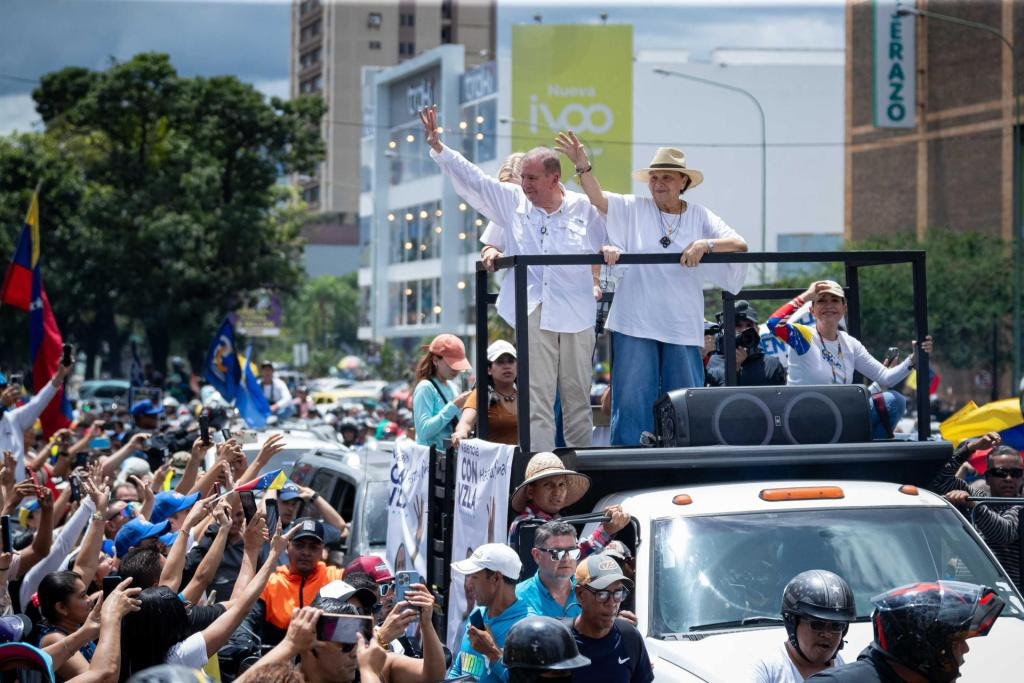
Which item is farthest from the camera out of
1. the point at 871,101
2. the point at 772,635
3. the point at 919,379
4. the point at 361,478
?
the point at 871,101

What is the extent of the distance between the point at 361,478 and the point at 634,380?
15.3 ft

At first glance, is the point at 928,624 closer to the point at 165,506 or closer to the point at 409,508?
the point at 165,506

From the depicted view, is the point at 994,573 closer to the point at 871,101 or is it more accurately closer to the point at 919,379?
the point at 919,379

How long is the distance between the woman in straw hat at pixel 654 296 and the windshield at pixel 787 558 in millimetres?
1630

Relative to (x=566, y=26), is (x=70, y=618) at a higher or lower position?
lower

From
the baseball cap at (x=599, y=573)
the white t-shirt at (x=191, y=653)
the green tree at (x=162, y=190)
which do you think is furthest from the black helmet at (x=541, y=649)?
the green tree at (x=162, y=190)

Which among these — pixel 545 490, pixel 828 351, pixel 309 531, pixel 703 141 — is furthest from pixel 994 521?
pixel 703 141

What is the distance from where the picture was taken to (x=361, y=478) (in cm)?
1166

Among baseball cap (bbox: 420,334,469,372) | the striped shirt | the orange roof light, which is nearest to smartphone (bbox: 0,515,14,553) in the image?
baseball cap (bbox: 420,334,469,372)

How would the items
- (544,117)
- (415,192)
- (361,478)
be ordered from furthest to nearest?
(415,192), (544,117), (361,478)

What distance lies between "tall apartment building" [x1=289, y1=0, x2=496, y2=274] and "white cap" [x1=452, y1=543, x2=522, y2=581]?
12811cm

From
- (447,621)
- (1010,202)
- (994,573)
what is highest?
(1010,202)

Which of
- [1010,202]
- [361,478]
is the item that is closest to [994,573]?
[361,478]

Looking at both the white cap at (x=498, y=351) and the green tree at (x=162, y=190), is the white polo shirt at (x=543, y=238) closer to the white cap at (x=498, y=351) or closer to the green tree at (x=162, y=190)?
the white cap at (x=498, y=351)
